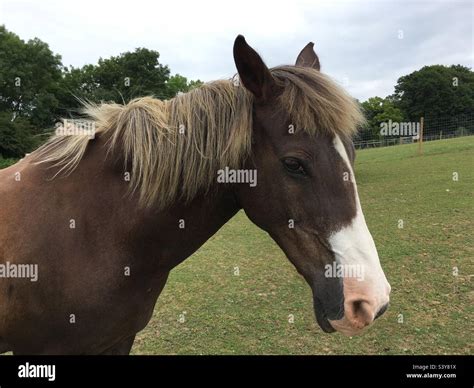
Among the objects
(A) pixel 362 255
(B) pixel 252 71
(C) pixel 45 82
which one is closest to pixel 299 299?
(A) pixel 362 255

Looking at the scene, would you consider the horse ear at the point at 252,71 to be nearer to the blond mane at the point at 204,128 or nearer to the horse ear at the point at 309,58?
the blond mane at the point at 204,128

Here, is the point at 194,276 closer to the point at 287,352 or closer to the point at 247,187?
the point at 287,352

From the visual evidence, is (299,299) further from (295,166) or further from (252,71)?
(252,71)

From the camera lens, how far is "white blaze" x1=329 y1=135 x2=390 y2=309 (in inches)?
60.2

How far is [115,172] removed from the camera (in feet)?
6.53

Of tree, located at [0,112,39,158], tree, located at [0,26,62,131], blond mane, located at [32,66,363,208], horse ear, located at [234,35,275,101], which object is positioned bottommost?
blond mane, located at [32,66,363,208]

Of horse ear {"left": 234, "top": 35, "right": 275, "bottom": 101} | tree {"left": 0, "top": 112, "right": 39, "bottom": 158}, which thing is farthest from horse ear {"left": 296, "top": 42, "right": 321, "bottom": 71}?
tree {"left": 0, "top": 112, "right": 39, "bottom": 158}

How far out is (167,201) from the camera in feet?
6.17

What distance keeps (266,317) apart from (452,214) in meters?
6.90

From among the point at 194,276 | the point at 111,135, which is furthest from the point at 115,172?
the point at 194,276

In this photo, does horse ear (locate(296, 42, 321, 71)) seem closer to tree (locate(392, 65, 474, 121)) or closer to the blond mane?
the blond mane

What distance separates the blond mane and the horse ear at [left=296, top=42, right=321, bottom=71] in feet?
1.54

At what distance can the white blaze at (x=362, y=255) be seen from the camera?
1530 millimetres

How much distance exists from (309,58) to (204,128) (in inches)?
41.7
